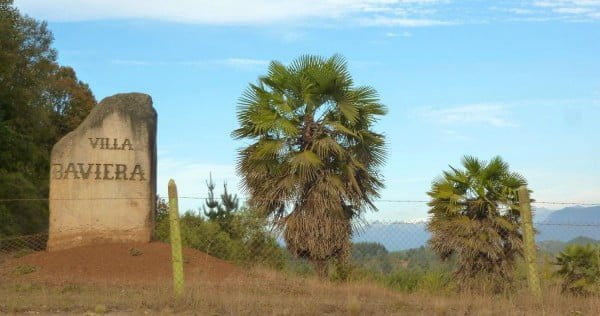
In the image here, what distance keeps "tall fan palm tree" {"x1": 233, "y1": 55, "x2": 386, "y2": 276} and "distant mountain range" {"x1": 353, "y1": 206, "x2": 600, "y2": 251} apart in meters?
3.06

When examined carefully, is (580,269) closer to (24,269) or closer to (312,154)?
(312,154)

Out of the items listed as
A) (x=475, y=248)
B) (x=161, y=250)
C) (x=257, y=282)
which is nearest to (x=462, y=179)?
(x=475, y=248)

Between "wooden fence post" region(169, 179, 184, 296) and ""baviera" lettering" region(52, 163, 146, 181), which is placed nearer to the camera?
"wooden fence post" region(169, 179, 184, 296)

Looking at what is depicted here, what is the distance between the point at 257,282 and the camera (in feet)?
46.3

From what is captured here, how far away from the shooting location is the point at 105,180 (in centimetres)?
1758

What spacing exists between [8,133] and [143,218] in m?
11.0

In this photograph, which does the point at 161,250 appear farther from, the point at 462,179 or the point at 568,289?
the point at 568,289

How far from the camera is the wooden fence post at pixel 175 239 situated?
38.2ft

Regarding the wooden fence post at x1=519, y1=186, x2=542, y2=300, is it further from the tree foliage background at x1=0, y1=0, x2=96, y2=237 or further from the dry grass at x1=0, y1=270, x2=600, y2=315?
the tree foliage background at x1=0, y1=0, x2=96, y2=237

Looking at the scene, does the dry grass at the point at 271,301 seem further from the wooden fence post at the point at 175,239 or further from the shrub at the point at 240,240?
the shrub at the point at 240,240

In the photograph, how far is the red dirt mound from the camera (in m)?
15.4

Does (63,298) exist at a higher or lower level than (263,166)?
lower

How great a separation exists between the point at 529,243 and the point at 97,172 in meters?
9.54

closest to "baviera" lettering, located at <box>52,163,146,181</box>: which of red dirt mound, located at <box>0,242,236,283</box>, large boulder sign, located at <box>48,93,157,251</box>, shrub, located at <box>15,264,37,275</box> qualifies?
large boulder sign, located at <box>48,93,157,251</box>
